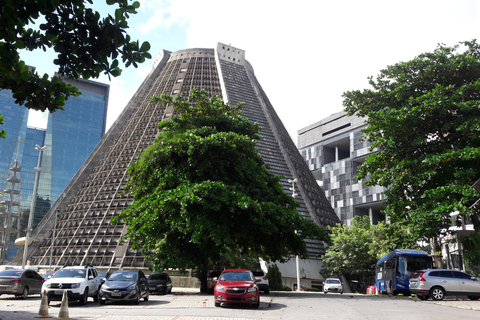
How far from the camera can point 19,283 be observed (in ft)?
63.6

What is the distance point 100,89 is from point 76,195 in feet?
362

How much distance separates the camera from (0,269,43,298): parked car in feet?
62.8

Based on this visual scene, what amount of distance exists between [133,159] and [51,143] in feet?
327

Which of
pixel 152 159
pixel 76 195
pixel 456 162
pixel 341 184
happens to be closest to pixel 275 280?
pixel 152 159

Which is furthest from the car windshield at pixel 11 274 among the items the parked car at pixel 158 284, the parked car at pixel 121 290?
the parked car at pixel 158 284

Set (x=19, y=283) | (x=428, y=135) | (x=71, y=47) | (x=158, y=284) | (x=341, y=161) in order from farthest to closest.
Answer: (x=341, y=161) < (x=158, y=284) < (x=428, y=135) < (x=19, y=283) < (x=71, y=47)

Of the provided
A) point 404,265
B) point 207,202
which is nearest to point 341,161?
point 404,265

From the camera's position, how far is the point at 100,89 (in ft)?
515

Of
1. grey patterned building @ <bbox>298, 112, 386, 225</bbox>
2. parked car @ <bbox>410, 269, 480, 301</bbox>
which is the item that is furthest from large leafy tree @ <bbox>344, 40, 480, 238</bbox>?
grey patterned building @ <bbox>298, 112, 386, 225</bbox>

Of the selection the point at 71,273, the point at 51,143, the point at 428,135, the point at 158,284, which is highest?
the point at 51,143

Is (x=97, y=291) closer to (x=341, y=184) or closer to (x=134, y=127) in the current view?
(x=134, y=127)

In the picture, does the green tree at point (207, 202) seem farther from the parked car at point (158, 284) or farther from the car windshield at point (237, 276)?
the car windshield at point (237, 276)

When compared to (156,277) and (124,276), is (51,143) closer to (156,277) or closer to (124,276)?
(156,277)

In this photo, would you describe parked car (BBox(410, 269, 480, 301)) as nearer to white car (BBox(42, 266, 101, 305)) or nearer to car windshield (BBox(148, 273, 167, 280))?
car windshield (BBox(148, 273, 167, 280))
